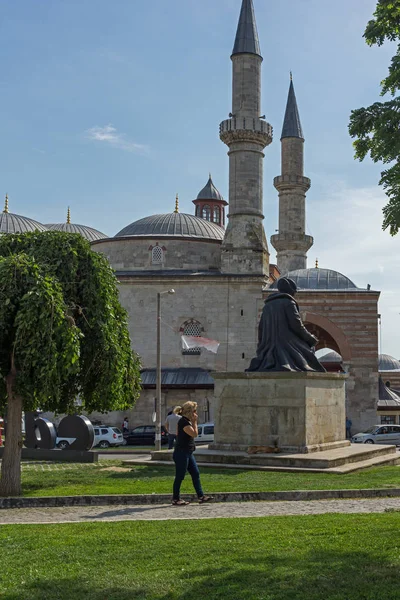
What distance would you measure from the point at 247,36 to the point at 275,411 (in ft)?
93.4

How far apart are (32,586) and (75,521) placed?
3.16m

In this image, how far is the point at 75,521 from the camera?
30.1ft

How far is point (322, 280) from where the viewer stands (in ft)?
129

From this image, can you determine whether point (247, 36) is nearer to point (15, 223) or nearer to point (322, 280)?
point (322, 280)

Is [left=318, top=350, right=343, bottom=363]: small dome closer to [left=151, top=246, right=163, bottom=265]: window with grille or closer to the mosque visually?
the mosque

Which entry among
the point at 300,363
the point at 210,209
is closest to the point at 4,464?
the point at 300,363

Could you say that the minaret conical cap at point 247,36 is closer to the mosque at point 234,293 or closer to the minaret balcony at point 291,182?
the mosque at point 234,293

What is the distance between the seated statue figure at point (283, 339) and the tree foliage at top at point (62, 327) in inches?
115

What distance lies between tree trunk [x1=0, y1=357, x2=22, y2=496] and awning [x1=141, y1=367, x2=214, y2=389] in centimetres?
2446

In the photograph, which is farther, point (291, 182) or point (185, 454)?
point (291, 182)

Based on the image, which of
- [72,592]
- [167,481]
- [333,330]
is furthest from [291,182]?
[72,592]

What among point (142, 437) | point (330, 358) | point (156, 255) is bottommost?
point (142, 437)

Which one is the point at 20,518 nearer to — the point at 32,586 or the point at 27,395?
the point at 27,395

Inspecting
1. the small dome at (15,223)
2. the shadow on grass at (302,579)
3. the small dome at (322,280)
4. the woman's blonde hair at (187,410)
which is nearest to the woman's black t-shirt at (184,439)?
the woman's blonde hair at (187,410)
